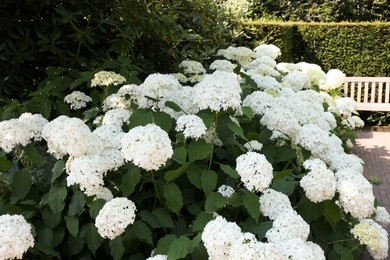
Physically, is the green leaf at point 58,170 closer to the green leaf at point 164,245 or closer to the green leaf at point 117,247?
the green leaf at point 117,247

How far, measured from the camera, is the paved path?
5562 mm

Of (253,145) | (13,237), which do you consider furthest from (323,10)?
(13,237)

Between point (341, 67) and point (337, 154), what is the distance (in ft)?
19.9

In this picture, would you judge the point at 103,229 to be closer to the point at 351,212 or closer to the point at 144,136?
the point at 144,136

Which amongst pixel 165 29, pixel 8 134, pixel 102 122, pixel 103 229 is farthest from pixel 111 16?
pixel 103 229

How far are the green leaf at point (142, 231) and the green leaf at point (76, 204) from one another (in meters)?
0.27

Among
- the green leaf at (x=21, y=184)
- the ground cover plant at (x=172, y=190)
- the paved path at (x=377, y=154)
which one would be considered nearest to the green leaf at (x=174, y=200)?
the ground cover plant at (x=172, y=190)

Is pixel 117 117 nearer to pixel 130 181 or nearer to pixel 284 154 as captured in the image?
pixel 130 181

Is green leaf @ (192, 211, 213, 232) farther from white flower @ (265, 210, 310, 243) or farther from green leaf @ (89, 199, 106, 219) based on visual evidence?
green leaf @ (89, 199, 106, 219)

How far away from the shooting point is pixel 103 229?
6.78 ft

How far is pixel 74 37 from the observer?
13.0 feet

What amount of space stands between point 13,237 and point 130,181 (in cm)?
57

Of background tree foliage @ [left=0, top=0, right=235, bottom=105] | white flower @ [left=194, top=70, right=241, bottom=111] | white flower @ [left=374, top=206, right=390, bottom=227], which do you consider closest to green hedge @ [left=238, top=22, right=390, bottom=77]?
background tree foliage @ [left=0, top=0, right=235, bottom=105]

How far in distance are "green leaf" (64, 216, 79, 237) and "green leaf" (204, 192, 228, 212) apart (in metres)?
0.60
